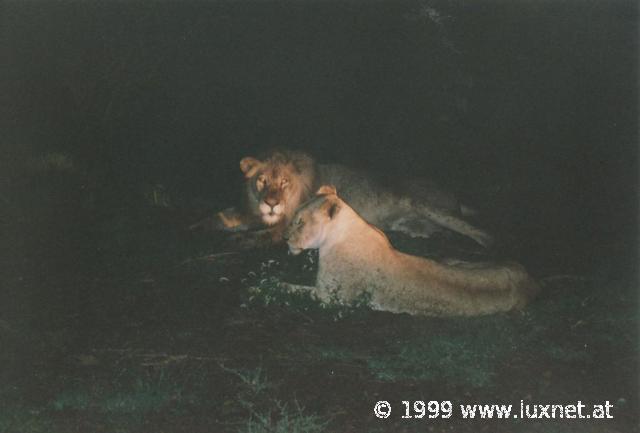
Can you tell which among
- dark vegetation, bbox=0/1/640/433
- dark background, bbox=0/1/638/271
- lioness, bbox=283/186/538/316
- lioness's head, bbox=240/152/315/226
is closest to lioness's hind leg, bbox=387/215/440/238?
dark vegetation, bbox=0/1/640/433

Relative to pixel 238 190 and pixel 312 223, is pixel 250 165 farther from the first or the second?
pixel 312 223

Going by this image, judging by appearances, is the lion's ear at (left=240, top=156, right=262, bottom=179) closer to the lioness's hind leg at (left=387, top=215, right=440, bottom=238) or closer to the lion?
the lion

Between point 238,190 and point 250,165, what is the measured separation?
5.51 ft

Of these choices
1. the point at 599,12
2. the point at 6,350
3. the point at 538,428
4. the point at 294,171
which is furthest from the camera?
the point at 599,12

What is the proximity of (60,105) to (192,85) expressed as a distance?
7.83 feet

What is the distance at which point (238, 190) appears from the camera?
906cm

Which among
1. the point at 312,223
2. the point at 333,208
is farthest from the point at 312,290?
the point at 333,208

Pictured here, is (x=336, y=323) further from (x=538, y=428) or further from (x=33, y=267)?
(x=33, y=267)

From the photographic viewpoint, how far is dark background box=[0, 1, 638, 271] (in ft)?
28.8

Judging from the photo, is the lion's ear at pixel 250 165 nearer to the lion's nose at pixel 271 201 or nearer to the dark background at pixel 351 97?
the lion's nose at pixel 271 201

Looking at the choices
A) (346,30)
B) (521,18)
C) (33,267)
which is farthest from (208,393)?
(521,18)

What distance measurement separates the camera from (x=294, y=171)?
7.60 meters

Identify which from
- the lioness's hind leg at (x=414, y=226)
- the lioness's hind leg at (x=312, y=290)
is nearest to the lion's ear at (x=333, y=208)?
the lioness's hind leg at (x=312, y=290)

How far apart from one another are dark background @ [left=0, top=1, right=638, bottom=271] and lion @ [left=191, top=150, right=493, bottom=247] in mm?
479
